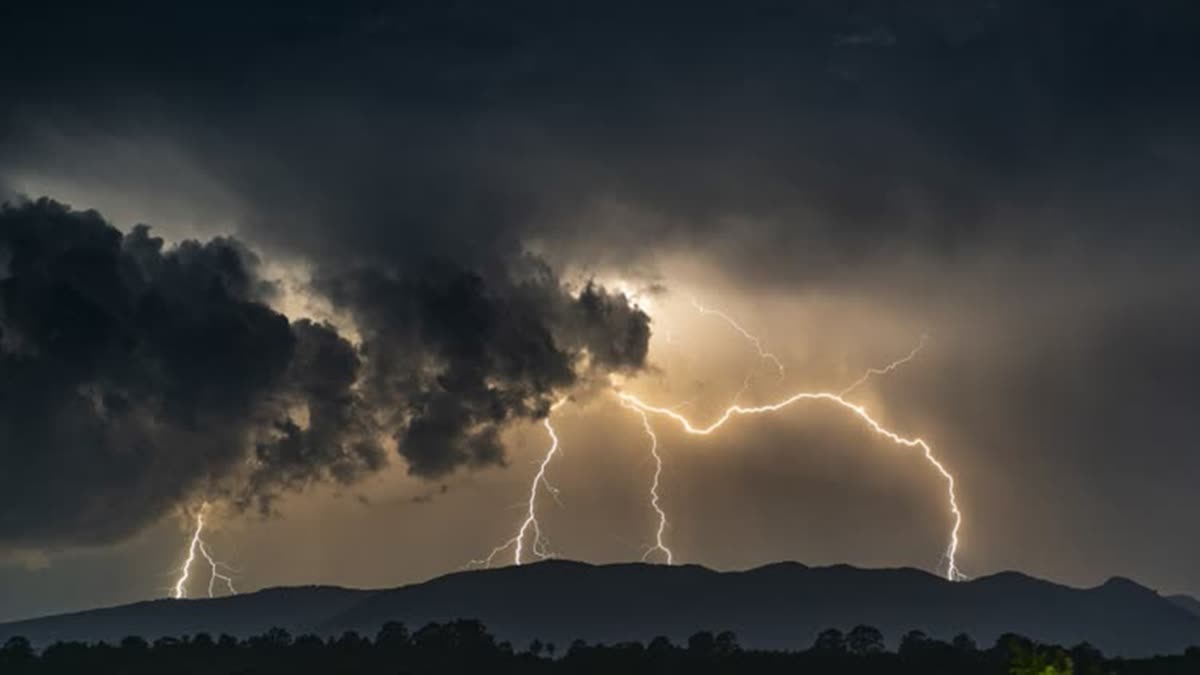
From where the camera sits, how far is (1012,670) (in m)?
61.4

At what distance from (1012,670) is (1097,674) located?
11.3 ft

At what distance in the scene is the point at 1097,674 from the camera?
194ft
